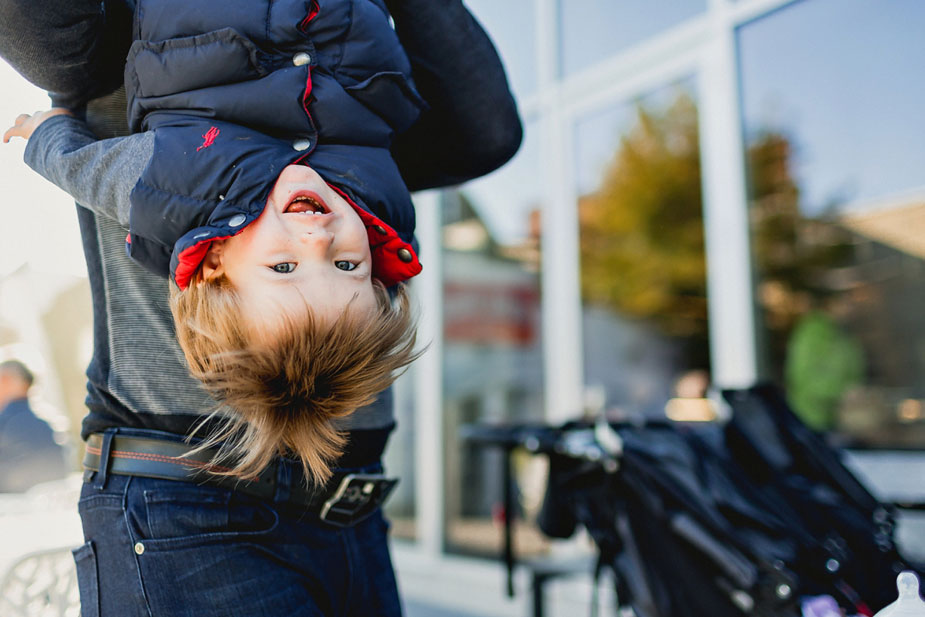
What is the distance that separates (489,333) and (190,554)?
3584 millimetres

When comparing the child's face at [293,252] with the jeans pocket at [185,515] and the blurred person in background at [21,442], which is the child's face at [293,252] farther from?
the blurred person in background at [21,442]

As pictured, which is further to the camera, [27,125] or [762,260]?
[762,260]

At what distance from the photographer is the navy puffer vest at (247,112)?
90cm

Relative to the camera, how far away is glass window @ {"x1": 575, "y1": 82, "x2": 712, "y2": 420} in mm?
4008

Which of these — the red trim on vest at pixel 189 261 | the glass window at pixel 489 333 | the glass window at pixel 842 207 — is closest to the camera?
the red trim on vest at pixel 189 261

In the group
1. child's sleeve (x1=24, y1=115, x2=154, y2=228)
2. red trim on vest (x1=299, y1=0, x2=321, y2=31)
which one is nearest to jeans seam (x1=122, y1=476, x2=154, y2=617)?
child's sleeve (x1=24, y1=115, x2=154, y2=228)

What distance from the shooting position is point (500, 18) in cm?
439

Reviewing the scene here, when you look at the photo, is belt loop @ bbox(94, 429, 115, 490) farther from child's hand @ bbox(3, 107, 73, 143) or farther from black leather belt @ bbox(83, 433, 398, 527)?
child's hand @ bbox(3, 107, 73, 143)

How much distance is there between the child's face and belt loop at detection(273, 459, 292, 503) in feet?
0.83

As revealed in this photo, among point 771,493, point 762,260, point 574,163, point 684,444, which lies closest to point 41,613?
point 684,444

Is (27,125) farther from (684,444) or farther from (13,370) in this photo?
(13,370)

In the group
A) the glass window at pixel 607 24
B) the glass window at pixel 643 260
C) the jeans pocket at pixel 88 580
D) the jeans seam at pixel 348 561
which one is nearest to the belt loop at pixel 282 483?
the jeans seam at pixel 348 561

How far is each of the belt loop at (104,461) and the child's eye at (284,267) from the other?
1.17 feet

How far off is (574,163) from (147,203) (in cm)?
341
